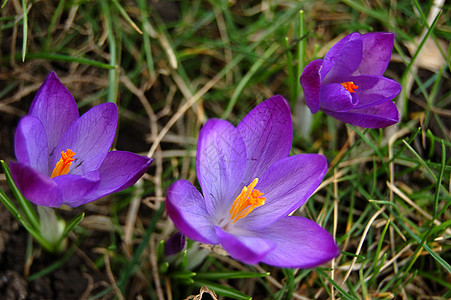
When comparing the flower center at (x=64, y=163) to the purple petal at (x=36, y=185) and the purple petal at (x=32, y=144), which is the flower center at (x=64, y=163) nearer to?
the purple petal at (x=32, y=144)

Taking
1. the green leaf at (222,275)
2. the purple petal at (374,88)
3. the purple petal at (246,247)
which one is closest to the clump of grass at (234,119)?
the green leaf at (222,275)

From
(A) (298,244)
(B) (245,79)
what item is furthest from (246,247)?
(B) (245,79)

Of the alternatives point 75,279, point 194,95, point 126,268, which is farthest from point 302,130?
point 75,279

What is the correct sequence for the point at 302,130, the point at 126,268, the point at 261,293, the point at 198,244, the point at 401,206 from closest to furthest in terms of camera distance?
1. the point at 198,244
2. the point at 126,268
3. the point at 261,293
4. the point at 401,206
5. the point at 302,130

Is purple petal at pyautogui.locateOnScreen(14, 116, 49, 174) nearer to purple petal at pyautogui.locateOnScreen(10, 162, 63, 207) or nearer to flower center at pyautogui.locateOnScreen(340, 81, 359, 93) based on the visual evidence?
purple petal at pyautogui.locateOnScreen(10, 162, 63, 207)

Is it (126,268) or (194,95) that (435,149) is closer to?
(194,95)
